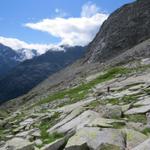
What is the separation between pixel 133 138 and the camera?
19062mm

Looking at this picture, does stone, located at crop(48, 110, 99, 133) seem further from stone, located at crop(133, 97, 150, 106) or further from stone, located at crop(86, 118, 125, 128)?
stone, located at crop(133, 97, 150, 106)

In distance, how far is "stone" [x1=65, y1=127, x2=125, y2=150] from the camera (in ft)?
61.5

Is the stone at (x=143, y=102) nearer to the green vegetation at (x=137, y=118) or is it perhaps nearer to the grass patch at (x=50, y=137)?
the green vegetation at (x=137, y=118)

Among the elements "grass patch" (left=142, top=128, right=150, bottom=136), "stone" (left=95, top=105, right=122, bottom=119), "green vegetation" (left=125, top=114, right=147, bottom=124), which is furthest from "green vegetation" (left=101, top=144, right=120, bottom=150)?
"stone" (left=95, top=105, right=122, bottom=119)

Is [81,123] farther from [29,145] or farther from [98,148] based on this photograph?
[98,148]

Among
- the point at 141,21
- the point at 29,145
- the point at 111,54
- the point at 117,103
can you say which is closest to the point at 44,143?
Result: the point at 29,145

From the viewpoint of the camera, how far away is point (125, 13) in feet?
538

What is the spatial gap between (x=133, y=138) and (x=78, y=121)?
22.5 ft

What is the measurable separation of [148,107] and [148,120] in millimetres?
2542

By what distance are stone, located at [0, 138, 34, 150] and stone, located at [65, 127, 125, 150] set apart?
3412 millimetres

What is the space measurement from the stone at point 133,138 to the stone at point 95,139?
260 millimetres

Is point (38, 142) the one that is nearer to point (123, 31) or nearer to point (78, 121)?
point (78, 121)

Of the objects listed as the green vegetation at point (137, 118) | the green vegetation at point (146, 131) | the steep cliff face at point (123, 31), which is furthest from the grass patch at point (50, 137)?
the steep cliff face at point (123, 31)

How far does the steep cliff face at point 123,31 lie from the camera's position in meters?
147
